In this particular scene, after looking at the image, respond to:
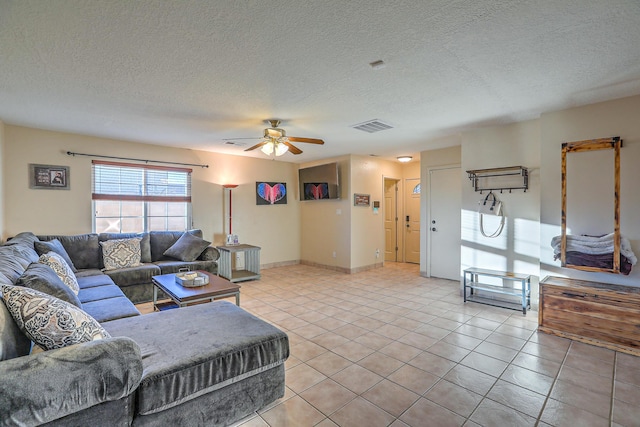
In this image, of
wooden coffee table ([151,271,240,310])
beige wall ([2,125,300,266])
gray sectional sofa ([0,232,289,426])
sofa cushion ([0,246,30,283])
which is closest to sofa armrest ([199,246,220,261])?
beige wall ([2,125,300,266])

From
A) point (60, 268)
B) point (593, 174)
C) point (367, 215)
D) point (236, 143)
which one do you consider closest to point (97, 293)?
point (60, 268)

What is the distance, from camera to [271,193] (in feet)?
22.0

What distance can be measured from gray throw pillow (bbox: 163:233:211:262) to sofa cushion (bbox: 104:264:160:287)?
472mm

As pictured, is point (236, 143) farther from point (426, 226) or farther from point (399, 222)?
point (399, 222)

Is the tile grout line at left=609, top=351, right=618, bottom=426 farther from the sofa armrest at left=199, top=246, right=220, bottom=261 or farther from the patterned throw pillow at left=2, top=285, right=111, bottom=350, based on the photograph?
the sofa armrest at left=199, top=246, right=220, bottom=261

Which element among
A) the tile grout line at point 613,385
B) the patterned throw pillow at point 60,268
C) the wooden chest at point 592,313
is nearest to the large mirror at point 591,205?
the wooden chest at point 592,313

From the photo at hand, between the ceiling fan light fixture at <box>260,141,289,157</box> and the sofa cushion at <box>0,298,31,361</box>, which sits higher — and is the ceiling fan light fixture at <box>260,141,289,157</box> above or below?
above

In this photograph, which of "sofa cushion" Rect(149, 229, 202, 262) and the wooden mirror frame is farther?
"sofa cushion" Rect(149, 229, 202, 262)

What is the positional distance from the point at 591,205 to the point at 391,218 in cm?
448

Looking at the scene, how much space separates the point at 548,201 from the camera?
136 inches

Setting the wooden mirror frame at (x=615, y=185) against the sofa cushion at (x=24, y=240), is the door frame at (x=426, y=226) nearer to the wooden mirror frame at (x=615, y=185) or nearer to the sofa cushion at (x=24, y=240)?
the wooden mirror frame at (x=615, y=185)

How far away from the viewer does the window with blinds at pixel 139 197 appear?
15.7 feet

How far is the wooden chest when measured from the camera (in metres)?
2.70

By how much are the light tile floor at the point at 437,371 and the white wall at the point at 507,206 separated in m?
0.68
